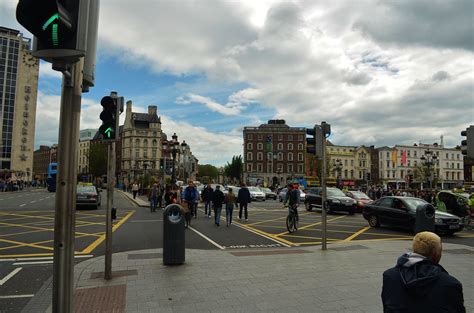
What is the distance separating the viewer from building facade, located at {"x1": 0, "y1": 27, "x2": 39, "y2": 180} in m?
87.4

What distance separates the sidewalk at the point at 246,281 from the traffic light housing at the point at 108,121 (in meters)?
2.62

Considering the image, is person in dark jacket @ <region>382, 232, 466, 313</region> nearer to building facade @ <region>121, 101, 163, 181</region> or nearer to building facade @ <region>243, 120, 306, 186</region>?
building facade @ <region>243, 120, 306, 186</region>

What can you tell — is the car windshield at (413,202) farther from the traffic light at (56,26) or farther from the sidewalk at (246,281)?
the traffic light at (56,26)

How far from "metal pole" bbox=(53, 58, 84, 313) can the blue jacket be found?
2407 millimetres

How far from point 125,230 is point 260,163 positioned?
8140cm

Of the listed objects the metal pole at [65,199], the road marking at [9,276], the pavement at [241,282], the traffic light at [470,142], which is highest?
the traffic light at [470,142]

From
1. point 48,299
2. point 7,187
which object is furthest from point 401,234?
point 7,187

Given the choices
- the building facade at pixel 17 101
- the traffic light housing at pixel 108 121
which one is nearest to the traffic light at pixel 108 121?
the traffic light housing at pixel 108 121

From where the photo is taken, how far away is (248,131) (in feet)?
311

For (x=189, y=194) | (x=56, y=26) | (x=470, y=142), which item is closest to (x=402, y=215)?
(x=470, y=142)

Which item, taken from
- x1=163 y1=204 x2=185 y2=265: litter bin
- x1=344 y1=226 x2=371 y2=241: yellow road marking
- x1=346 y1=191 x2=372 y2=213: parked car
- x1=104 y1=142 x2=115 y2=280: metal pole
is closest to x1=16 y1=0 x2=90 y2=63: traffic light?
x1=104 y1=142 x2=115 y2=280: metal pole

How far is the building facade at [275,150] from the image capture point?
94644 millimetres

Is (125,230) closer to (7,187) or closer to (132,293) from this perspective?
(132,293)

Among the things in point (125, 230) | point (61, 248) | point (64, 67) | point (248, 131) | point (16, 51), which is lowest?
point (125, 230)
